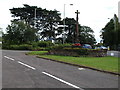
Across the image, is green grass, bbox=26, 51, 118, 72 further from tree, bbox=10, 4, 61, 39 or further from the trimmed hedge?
tree, bbox=10, 4, 61, 39

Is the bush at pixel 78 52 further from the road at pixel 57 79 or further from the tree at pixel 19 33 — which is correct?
the tree at pixel 19 33

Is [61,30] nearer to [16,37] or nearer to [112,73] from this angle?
[16,37]

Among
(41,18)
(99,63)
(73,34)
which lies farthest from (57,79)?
(73,34)

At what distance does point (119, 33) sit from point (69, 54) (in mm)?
21987

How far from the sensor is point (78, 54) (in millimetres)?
24656

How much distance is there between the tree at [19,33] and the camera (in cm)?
4938

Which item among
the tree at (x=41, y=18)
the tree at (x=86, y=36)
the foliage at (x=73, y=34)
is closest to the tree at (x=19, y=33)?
the tree at (x=41, y=18)

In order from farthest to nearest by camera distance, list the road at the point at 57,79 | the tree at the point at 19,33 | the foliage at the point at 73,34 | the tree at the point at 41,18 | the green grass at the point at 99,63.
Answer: the foliage at the point at 73,34 < the tree at the point at 41,18 < the tree at the point at 19,33 < the green grass at the point at 99,63 < the road at the point at 57,79

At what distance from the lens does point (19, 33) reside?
163 ft

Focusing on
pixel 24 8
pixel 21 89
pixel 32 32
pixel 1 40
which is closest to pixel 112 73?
pixel 21 89

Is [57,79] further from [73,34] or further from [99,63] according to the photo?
[73,34]

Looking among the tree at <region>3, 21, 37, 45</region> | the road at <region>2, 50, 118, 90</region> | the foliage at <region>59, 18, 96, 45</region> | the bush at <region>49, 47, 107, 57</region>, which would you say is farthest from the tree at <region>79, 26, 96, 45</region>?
the road at <region>2, 50, 118, 90</region>

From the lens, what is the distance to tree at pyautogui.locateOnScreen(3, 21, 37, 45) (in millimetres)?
49375

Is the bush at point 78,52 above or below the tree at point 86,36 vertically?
below
